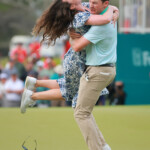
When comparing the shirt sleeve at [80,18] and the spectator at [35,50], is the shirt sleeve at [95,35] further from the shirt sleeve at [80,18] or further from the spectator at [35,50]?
the spectator at [35,50]

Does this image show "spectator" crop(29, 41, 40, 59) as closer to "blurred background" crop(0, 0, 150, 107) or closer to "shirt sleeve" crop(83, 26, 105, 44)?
"blurred background" crop(0, 0, 150, 107)

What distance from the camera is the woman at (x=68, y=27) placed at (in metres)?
5.55

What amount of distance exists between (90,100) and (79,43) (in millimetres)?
628

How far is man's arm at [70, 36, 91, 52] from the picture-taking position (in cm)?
550

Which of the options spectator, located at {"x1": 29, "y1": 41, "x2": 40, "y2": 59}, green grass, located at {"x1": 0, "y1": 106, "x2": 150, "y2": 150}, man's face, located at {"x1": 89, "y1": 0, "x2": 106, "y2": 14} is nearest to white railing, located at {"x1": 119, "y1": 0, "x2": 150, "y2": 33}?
spectator, located at {"x1": 29, "y1": 41, "x2": 40, "y2": 59}

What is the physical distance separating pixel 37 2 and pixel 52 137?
2606 centimetres

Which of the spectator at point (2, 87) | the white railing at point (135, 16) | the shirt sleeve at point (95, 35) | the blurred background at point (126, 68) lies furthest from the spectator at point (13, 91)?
the shirt sleeve at point (95, 35)

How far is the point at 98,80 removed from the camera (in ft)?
18.5

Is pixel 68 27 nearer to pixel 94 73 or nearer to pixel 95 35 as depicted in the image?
pixel 95 35

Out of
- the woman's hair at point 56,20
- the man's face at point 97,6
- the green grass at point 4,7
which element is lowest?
the green grass at point 4,7

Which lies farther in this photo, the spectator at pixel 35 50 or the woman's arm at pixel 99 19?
the spectator at pixel 35 50

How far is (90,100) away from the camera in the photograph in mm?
5617

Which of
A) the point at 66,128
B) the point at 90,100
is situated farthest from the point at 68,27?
the point at 66,128

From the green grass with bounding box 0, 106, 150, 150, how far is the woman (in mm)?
853
